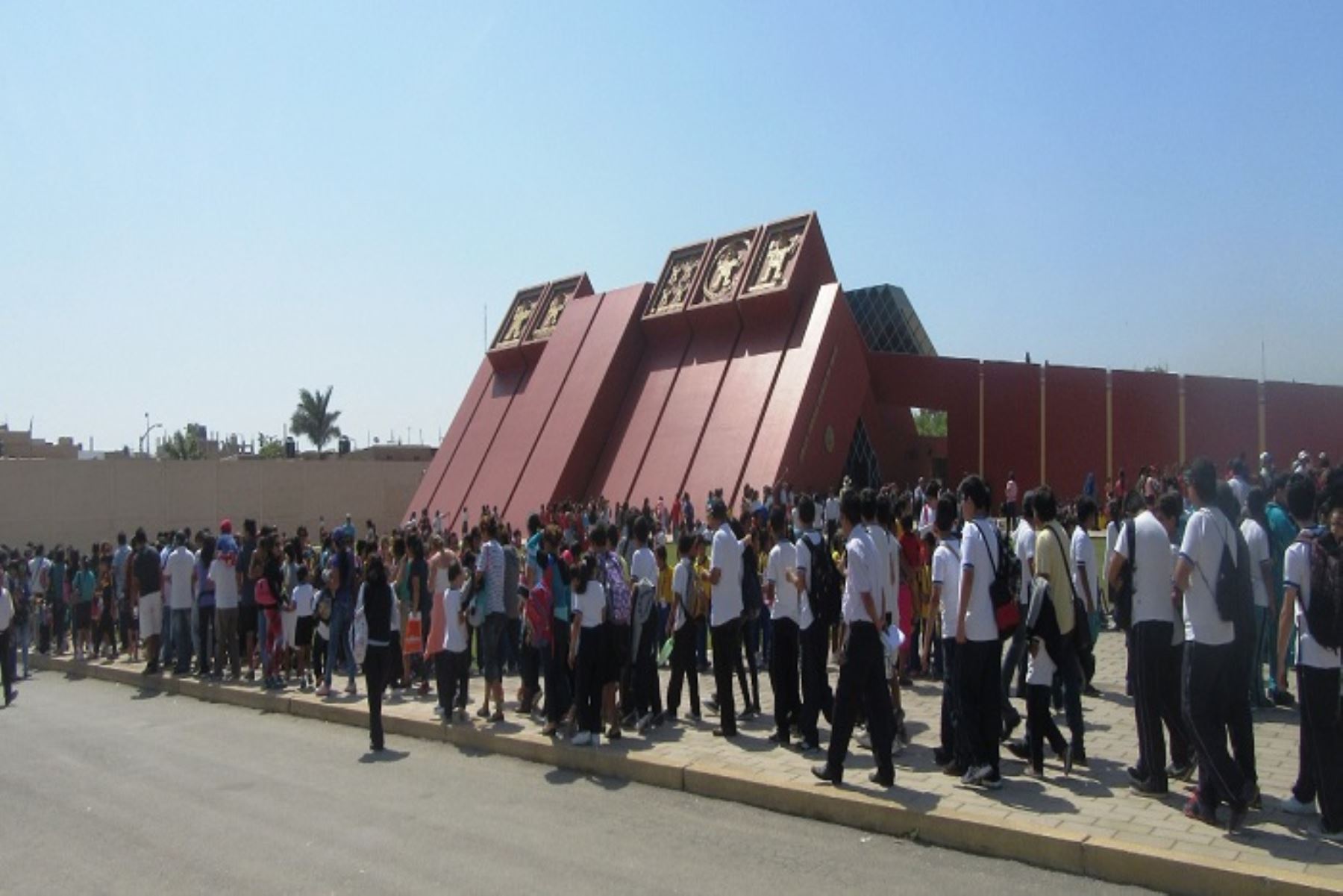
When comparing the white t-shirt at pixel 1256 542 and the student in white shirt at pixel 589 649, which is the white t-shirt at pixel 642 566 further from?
the white t-shirt at pixel 1256 542

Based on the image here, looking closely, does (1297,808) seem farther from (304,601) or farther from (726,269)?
(726,269)

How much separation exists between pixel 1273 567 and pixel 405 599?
8559 mm

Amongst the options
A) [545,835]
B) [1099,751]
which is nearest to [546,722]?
[545,835]

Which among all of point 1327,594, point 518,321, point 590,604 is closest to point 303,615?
point 590,604

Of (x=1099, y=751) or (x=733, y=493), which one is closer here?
(x=1099, y=751)

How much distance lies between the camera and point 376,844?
6875 millimetres

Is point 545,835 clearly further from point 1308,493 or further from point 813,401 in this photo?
point 813,401

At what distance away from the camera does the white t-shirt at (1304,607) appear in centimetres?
604

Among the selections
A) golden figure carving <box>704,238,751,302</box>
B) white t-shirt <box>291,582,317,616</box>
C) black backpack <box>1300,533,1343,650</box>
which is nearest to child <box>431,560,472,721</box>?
white t-shirt <box>291,582,317,616</box>

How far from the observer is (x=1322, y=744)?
5.98 m

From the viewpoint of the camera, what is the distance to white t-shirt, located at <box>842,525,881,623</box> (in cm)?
718

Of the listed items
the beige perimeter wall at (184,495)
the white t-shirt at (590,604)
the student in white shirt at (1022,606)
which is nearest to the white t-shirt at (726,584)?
the white t-shirt at (590,604)

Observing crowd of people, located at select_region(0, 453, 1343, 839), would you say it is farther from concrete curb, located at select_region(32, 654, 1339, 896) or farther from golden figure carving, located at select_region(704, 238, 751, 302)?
golden figure carving, located at select_region(704, 238, 751, 302)

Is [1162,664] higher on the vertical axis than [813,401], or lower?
lower
